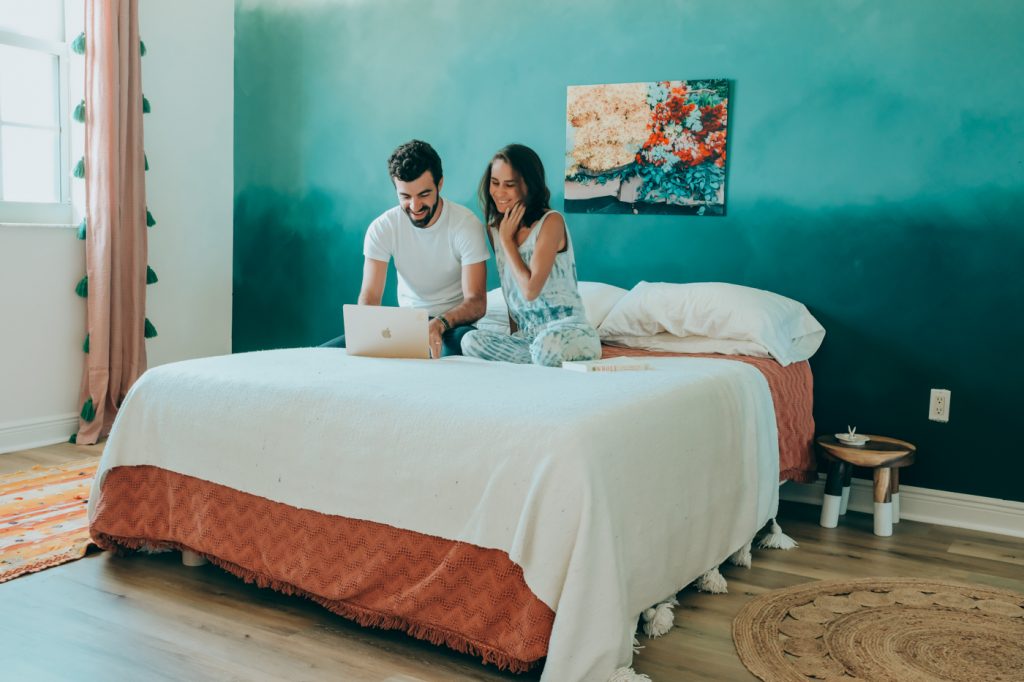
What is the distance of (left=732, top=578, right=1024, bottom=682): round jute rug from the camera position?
1901 mm

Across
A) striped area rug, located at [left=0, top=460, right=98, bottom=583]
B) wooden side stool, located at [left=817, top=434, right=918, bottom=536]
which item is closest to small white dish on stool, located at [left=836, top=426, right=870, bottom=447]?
wooden side stool, located at [left=817, top=434, right=918, bottom=536]

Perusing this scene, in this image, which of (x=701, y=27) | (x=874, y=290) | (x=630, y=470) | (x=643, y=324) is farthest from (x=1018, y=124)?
(x=630, y=470)

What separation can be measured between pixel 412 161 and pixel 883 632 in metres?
1.84

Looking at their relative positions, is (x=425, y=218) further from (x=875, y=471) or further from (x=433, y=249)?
(x=875, y=471)

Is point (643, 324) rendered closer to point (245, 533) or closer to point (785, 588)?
point (785, 588)

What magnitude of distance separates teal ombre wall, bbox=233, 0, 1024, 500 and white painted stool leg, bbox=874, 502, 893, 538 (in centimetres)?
32

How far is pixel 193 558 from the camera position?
2.39 m

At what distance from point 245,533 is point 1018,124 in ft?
8.64

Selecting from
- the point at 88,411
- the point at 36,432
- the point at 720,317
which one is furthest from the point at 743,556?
the point at 36,432

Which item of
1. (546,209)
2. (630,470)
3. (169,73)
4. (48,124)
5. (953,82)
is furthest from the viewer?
(169,73)

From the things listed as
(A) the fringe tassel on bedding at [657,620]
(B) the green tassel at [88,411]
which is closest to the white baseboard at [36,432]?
(B) the green tassel at [88,411]

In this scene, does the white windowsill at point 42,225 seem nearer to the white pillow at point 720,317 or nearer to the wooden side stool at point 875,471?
the white pillow at point 720,317

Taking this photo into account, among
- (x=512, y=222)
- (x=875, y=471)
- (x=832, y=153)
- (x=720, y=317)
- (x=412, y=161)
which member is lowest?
(x=875, y=471)

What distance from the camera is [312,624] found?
2078 mm
